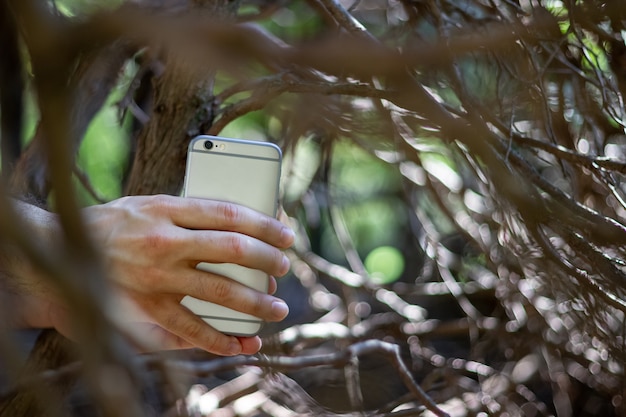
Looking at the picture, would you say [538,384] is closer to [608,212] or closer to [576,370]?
[576,370]

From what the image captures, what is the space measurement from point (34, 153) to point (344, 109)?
15.7 inches

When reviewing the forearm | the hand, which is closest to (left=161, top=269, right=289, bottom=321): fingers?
the hand

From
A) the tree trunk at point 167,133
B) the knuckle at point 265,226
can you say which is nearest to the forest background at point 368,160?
the tree trunk at point 167,133

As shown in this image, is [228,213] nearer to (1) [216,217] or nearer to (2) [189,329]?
(1) [216,217]

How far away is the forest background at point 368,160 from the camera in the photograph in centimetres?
28

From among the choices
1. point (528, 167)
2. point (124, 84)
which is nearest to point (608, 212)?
point (528, 167)

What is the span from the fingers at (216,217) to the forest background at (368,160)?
4.4 inches

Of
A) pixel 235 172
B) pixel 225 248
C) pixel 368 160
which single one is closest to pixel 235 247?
pixel 225 248

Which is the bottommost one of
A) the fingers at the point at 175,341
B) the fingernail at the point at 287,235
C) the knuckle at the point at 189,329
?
the fingers at the point at 175,341

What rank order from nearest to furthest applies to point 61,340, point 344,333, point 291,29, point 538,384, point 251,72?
point 251,72, point 61,340, point 344,333, point 538,384, point 291,29

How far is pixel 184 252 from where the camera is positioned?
64 cm

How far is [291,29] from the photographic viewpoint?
1.43m

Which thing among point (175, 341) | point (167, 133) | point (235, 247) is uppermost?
point (167, 133)

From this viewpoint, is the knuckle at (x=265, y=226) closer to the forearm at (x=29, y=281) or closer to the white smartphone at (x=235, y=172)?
the white smartphone at (x=235, y=172)
